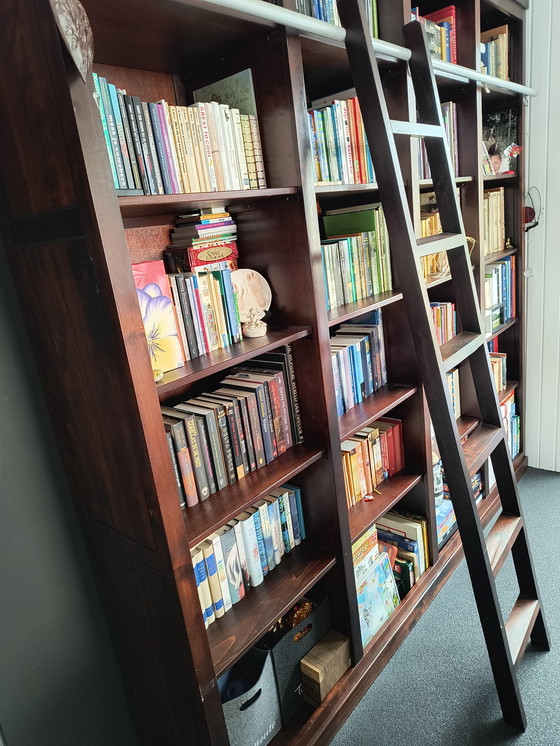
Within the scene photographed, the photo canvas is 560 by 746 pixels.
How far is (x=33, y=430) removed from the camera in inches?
46.2

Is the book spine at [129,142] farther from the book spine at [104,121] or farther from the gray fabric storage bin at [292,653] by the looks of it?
the gray fabric storage bin at [292,653]

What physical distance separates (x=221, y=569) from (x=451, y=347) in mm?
902

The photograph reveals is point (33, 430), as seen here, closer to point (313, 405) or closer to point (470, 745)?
point (313, 405)

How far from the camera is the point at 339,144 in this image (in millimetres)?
1496

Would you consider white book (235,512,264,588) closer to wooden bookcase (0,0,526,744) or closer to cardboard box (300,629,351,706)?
wooden bookcase (0,0,526,744)

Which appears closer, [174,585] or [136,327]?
[136,327]

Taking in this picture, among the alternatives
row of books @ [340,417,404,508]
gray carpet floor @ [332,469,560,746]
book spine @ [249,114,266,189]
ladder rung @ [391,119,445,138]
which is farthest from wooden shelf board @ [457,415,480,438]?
book spine @ [249,114,266,189]

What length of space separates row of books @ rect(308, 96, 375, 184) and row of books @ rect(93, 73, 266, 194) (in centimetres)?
24

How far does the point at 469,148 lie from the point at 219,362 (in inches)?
59.7

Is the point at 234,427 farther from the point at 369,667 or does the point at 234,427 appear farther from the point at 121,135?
the point at 369,667

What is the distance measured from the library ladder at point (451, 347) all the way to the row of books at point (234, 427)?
395 mm

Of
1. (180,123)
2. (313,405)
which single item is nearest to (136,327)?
(180,123)

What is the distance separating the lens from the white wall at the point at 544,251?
87.5 inches

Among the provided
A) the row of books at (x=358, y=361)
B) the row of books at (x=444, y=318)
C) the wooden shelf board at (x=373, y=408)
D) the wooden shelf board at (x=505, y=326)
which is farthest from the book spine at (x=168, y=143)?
the wooden shelf board at (x=505, y=326)
